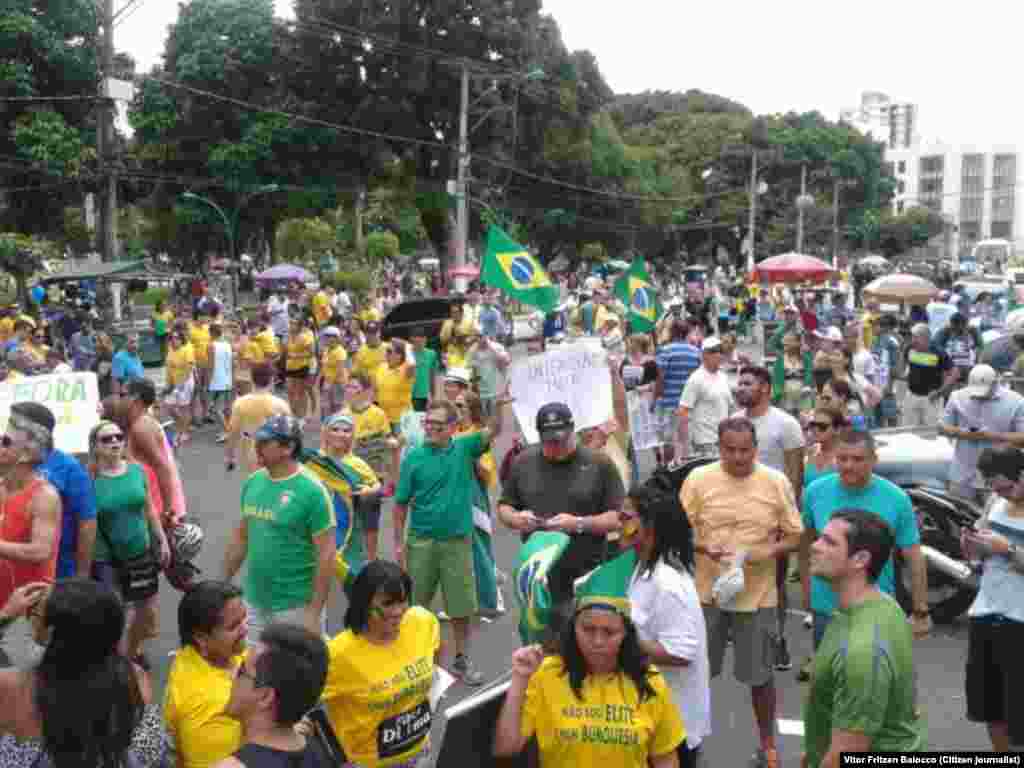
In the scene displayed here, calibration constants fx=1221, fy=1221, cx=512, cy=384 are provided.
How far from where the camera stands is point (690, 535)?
4402 mm

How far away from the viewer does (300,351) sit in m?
15.8

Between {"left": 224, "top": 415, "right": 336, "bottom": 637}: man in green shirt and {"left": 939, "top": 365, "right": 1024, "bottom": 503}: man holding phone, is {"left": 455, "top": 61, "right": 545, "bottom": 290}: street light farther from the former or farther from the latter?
{"left": 224, "top": 415, "right": 336, "bottom": 637}: man in green shirt

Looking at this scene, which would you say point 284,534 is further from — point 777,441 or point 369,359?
point 369,359

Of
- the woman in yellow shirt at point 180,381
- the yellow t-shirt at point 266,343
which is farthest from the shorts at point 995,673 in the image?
the yellow t-shirt at point 266,343

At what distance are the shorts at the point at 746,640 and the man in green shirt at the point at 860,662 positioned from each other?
1489 mm

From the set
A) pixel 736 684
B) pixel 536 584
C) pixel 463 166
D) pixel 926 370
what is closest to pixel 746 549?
pixel 536 584

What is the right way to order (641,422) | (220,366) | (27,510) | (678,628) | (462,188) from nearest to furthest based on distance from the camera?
1. (678,628)
2. (27,510)
3. (641,422)
4. (220,366)
5. (462,188)

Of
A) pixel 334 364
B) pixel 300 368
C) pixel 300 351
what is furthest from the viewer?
pixel 300 368

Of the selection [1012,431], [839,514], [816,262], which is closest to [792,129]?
[816,262]

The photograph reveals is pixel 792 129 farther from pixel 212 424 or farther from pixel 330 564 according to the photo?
pixel 330 564

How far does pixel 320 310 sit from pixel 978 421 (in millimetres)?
18879

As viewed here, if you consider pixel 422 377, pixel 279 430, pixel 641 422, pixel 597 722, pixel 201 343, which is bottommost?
pixel 641 422

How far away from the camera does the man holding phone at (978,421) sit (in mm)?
8016

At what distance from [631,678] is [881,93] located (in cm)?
19036
